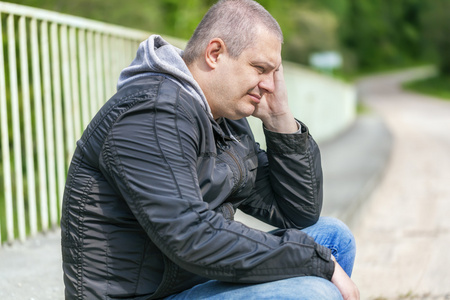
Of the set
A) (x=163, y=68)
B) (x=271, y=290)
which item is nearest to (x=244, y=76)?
(x=163, y=68)

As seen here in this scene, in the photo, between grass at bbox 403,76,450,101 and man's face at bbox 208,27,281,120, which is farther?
grass at bbox 403,76,450,101

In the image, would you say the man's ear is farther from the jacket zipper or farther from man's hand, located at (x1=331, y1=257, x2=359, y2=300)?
man's hand, located at (x1=331, y1=257, x2=359, y2=300)

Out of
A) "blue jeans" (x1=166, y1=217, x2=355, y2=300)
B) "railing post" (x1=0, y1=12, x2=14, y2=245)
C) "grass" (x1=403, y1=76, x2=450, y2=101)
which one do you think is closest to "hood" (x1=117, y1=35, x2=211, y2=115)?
"blue jeans" (x1=166, y1=217, x2=355, y2=300)

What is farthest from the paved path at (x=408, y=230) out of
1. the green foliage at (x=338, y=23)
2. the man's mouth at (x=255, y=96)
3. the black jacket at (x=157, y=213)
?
the green foliage at (x=338, y=23)

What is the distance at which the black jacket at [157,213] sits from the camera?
75.4 inches

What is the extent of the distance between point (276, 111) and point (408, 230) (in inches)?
148

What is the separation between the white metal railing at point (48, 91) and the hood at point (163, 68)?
5.94ft

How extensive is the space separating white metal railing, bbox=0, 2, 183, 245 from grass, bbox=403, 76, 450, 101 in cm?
3670

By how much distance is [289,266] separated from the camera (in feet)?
6.60

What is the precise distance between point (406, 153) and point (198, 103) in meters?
11.1

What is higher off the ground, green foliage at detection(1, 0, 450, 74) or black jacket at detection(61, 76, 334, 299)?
black jacket at detection(61, 76, 334, 299)

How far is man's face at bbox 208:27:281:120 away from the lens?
2.20 meters

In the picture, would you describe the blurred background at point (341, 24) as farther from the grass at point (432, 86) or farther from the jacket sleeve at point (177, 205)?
the jacket sleeve at point (177, 205)

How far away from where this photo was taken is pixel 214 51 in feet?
7.21
